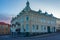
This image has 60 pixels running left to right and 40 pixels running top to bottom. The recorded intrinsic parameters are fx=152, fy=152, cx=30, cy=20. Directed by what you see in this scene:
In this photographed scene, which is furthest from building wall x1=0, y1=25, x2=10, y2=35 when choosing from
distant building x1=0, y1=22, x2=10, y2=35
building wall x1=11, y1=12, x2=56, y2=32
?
building wall x1=11, y1=12, x2=56, y2=32

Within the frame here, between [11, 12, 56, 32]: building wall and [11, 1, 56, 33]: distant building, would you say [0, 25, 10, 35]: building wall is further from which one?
[11, 12, 56, 32]: building wall

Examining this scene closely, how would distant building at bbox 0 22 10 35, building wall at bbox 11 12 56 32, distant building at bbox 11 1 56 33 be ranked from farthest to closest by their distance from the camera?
distant building at bbox 0 22 10 35 → distant building at bbox 11 1 56 33 → building wall at bbox 11 12 56 32

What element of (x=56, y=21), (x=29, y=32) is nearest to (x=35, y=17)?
(x=29, y=32)

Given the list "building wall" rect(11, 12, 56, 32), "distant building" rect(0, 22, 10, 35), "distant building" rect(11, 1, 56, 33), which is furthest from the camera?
"distant building" rect(0, 22, 10, 35)

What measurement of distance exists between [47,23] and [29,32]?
30.2 feet

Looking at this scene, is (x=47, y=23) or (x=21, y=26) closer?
(x=21, y=26)

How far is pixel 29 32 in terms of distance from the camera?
130ft

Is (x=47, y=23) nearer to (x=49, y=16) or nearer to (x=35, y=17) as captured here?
(x=49, y=16)

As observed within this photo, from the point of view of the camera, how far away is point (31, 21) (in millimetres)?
39875

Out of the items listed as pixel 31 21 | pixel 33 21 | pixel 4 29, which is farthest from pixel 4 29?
pixel 31 21

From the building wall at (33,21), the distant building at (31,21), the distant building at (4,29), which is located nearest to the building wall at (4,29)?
the distant building at (4,29)

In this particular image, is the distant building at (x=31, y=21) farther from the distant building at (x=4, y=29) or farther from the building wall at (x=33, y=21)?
the distant building at (x=4, y=29)

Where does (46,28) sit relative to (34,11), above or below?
below

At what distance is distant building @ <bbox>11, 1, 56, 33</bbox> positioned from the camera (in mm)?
39969
